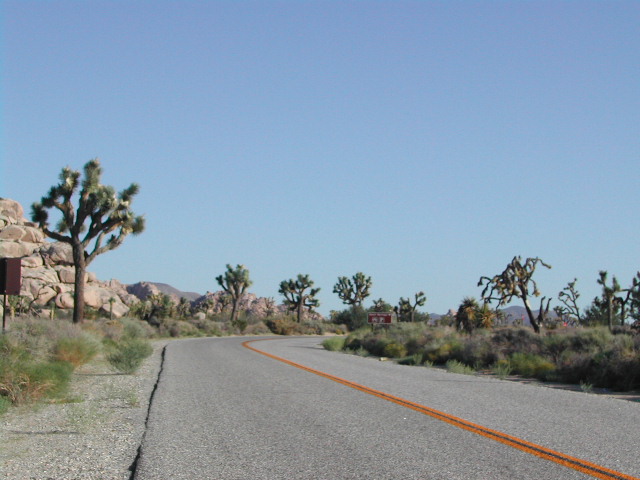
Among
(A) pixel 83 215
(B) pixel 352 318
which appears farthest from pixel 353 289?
(A) pixel 83 215

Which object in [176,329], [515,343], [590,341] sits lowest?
[176,329]

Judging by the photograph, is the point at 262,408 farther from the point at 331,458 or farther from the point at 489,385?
the point at 489,385

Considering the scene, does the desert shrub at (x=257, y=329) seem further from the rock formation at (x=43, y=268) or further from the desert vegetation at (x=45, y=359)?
the desert vegetation at (x=45, y=359)

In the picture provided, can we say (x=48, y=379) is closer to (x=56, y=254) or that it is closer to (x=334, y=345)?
(x=334, y=345)

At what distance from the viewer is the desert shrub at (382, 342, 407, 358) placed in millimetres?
28406

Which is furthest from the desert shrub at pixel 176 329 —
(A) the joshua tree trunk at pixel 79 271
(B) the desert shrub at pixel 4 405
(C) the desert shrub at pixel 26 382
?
(B) the desert shrub at pixel 4 405

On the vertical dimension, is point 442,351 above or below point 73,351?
below

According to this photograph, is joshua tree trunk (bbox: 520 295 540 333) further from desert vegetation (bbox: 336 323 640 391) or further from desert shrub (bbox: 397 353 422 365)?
desert shrub (bbox: 397 353 422 365)

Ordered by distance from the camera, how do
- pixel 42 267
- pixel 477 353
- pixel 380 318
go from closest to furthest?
1. pixel 477 353
2. pixel 380 318
3. pixel 42 267

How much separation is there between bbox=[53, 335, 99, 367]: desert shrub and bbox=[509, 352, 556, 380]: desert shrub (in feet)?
40.9

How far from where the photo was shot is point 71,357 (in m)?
18.9

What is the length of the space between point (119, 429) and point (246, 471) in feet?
11.7

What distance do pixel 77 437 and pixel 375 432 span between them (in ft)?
12.6

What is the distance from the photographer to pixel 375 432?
8.30 metres
